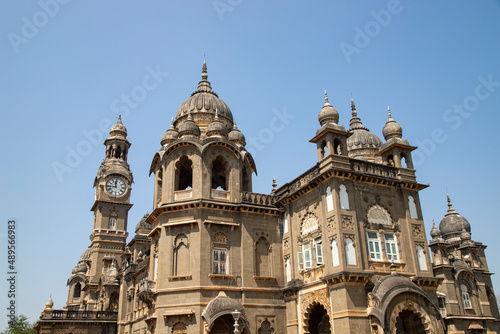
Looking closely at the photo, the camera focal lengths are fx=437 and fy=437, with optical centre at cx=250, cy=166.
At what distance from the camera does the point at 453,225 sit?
46.1 metres

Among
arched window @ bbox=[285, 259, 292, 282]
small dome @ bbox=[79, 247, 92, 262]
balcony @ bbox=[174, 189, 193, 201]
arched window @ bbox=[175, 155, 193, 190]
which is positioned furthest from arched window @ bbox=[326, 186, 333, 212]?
small dome @ bbox=[79, 247, 92, 262]

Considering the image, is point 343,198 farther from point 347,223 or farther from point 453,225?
point 453,225

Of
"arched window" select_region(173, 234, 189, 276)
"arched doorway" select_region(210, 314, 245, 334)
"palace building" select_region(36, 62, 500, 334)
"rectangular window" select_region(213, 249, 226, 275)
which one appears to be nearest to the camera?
"palace building" select_region(36, 62, 500, 334)

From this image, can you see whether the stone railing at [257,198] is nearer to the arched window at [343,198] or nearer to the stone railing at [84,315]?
the arched window at [343,198]

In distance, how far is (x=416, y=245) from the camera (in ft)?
79.0

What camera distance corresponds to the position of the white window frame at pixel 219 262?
981 inches

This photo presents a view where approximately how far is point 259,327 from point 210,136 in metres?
12.0

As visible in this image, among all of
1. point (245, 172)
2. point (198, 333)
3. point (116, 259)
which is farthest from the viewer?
point (116, 259)

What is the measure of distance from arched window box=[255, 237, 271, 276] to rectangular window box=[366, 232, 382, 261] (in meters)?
6.54

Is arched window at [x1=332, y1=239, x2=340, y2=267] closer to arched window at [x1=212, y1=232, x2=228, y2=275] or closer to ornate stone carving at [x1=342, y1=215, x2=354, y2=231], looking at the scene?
ornate stone carving at [x1=342, y1=215, x2=354, y2=231]

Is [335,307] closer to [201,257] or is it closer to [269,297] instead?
[269,297]

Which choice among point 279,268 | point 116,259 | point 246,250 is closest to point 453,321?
point 279,268

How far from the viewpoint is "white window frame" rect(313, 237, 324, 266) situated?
2334 centimetres

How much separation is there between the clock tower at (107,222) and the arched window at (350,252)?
33.6 m
